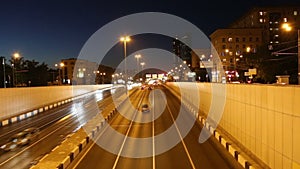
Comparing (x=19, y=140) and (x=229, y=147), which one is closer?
(x=229, y=147)

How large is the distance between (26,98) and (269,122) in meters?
31.6

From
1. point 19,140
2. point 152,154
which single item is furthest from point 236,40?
point 152,154

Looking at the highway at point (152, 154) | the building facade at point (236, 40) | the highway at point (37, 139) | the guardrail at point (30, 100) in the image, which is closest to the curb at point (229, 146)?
the highway at point (152, 154)

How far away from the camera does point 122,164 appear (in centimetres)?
1559

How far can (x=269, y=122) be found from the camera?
13.0m

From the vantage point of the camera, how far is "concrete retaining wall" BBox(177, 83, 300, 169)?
424 inches

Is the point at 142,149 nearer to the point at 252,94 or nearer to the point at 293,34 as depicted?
the point at 252,94

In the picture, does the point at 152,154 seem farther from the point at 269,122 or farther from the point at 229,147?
the point at 269,122

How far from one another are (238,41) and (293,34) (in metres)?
40.3

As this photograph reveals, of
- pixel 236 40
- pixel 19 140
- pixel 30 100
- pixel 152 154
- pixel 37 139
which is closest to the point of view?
pixel 152 154

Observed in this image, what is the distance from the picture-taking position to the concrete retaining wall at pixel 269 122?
10.8m

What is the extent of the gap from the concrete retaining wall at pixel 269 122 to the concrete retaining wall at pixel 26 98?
72.3ft

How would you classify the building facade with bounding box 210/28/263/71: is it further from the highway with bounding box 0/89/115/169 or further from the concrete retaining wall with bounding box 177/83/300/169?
the concrete retaining wall with bounding box 177/83/300/169

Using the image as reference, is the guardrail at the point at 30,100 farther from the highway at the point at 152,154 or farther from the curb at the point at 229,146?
the curb at the point at 229,146
